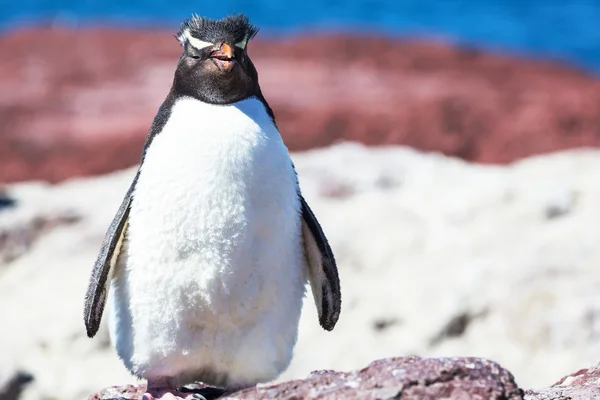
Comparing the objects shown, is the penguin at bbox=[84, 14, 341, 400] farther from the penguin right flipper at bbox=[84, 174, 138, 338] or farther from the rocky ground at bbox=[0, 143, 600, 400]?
the rocky ground at bbox=[0, 143, 600, 400]

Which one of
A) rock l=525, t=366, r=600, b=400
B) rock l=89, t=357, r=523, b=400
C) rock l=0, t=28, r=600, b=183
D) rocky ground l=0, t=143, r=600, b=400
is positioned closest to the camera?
rock l=89, t=357, r=523, b=400

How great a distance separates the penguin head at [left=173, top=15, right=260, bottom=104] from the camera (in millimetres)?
3287

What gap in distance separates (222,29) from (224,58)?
15 cm

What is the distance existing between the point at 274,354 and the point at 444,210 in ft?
10.1

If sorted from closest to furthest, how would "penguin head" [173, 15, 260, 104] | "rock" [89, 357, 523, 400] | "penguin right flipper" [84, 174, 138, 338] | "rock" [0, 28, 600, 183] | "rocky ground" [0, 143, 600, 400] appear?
"rock" [89, 357, 523, 400], "penguin head" [173, 15, 260, 104], "penguin right flipper" [84, 174, 138, 338], "rocky ground" [0, 143, 600, 400], "rock" [0, 28, 600, 183]

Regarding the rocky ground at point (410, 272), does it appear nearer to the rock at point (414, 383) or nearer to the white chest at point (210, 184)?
the white chest at point (210, 184)

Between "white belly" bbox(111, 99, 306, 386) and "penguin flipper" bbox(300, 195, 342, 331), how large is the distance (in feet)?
0.42

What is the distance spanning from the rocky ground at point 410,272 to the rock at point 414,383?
2270 mm

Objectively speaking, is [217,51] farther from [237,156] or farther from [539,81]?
[539,81]

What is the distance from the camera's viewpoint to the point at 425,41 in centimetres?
2364

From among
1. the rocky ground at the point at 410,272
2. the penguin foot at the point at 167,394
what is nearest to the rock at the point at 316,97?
the rocky ground at the point at 410,272

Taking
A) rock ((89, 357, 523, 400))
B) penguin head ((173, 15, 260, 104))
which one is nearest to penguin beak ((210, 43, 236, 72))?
penguin head ((173, 15, 260, 104))

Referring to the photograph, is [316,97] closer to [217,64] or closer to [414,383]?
[217,64]

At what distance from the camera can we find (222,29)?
337 centimetres
